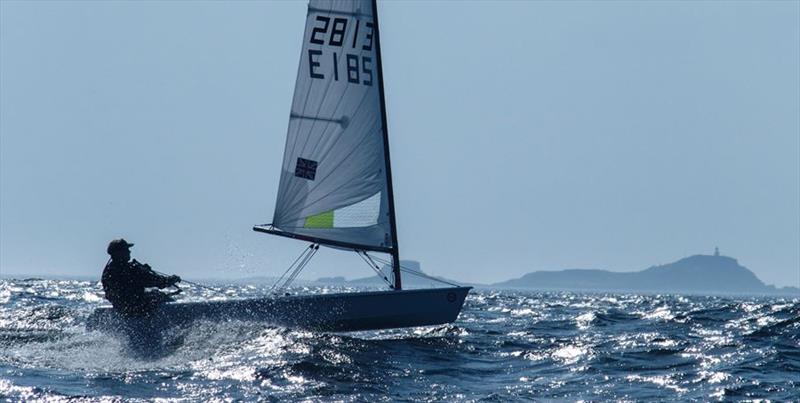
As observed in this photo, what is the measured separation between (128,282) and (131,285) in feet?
0.28

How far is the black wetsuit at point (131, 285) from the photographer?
2173cm

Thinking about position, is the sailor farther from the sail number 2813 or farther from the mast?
the sail number 2813

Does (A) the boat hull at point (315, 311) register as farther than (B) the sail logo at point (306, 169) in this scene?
No

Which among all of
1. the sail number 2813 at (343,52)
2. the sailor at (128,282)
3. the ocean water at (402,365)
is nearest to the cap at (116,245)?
the sailor at (128,282)

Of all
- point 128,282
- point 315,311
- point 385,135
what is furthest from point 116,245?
point 385,135

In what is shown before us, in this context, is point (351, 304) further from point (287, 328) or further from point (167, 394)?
point (167, 394)

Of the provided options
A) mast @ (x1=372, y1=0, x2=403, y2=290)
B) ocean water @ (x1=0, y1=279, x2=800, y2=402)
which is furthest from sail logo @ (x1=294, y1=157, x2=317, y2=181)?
ocean water @ (x1=0, y1=279, x2=800, y2=402)

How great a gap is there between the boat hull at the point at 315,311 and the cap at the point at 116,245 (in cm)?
122

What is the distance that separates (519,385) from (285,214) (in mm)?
8561

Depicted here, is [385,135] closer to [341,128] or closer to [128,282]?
[341,128]

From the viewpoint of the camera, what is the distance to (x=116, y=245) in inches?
860

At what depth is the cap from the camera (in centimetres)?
2183

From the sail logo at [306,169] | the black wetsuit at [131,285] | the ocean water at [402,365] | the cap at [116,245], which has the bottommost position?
the ocean water at [402,365]

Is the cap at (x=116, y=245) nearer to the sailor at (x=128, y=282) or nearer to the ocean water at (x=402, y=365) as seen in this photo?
the sailor at (x=128, y=282)
